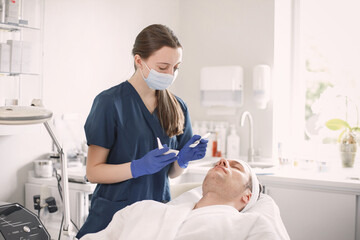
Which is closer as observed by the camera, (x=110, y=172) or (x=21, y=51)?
(x=110, y=172)

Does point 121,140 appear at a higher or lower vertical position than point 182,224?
higher

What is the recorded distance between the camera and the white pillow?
1401 mm

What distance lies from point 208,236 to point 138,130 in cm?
56

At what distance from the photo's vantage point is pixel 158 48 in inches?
63.8

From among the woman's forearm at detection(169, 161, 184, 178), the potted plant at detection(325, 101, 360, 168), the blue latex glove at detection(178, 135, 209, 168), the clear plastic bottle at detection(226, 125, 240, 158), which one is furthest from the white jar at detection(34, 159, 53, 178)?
the potted plant at detection(325, 101, 360, 168)

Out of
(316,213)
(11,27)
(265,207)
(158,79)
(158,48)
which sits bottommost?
(316,213)

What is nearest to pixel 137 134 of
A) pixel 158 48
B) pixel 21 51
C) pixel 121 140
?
pixel 121 140

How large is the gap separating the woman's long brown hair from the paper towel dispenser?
1.41 m

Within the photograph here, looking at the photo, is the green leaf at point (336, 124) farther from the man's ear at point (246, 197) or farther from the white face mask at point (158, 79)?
the white face mask at point (158, 79)

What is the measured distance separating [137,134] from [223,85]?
63.8 inches

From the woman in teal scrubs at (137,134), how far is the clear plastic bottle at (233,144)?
1.52 meters

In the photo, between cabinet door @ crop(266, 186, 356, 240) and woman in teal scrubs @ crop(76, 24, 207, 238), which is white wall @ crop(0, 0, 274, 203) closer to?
cabinet door @ crop(266, 186, 356, 240)

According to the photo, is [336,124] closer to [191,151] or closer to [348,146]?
[348,146]

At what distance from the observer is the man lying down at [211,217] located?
1327 millimetres
